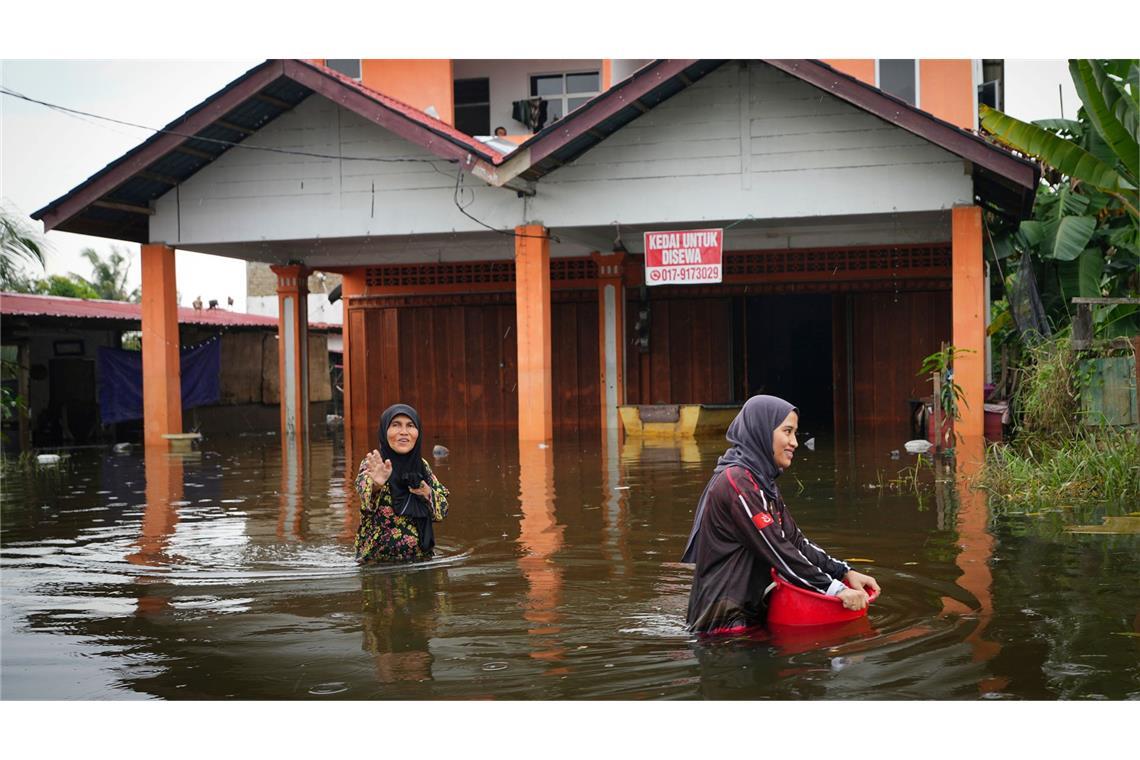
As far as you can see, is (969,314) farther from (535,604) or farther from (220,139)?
(220,139)

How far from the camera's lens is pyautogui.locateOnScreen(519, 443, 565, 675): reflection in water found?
5.39 metres

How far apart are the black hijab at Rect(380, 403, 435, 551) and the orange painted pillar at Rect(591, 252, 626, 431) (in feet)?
41.6

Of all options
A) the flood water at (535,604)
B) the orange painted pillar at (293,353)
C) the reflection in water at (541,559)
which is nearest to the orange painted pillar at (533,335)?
Answer: the reflection in water at (541,559)

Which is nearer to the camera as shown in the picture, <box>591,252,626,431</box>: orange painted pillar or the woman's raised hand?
the woman's raised hand

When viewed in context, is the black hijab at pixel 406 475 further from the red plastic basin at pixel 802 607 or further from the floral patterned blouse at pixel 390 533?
the red plastic basin at pixel 802 607

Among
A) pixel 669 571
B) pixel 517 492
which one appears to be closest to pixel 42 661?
pixel 669 571

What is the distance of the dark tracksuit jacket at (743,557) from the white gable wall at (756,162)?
10.9m

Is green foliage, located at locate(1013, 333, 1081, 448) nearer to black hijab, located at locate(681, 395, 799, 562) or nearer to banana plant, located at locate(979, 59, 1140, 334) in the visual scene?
banana plant, located at locate(979, 59, 1140, 334)

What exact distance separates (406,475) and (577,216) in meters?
9.83

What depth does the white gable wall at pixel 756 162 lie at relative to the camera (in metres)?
15.2

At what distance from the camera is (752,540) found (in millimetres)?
5051

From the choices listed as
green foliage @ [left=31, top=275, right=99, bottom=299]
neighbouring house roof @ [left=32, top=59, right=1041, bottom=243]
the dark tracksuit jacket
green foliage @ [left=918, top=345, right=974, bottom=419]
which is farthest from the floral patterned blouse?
green foliage @ [left=31, top=275, right=99, bottom=299]

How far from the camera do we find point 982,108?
43.4 ft

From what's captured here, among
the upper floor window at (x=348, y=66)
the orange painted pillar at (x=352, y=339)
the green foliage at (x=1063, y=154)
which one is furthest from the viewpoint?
the orange painted pillar at (x=352, y=339)
